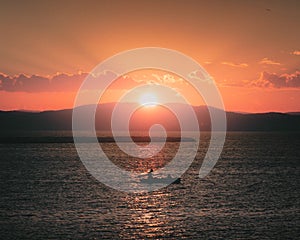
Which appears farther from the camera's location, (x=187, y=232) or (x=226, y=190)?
(x=226, y=190)

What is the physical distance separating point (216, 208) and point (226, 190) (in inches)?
951

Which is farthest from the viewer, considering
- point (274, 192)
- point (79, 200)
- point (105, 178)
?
point (105, 178)

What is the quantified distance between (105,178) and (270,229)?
66.7 meters

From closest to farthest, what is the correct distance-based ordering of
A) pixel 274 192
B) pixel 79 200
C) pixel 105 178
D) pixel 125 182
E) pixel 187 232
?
pixel 187 232 → pixel 79 200 → pixel 274 192 → pixel 125 182 → pixel 105 178

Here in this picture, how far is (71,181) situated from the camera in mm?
107812

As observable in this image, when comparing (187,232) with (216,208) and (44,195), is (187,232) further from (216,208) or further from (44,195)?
(44,195)

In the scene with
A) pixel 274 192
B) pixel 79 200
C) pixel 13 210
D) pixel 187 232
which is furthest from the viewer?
pixel 274 192

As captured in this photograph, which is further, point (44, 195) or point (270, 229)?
point (44, 195)

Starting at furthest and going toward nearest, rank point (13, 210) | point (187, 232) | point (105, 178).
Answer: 1. point (105, 178)
2. point (13, 210)
3. point (187, 232)

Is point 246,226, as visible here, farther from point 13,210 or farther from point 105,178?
point 105,178

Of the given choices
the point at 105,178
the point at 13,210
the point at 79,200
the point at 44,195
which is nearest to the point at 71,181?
the point at 105,178

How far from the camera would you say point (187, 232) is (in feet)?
170

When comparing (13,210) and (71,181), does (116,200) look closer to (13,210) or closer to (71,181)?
(13,210)

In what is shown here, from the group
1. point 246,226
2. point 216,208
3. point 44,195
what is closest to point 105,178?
point 44,195
